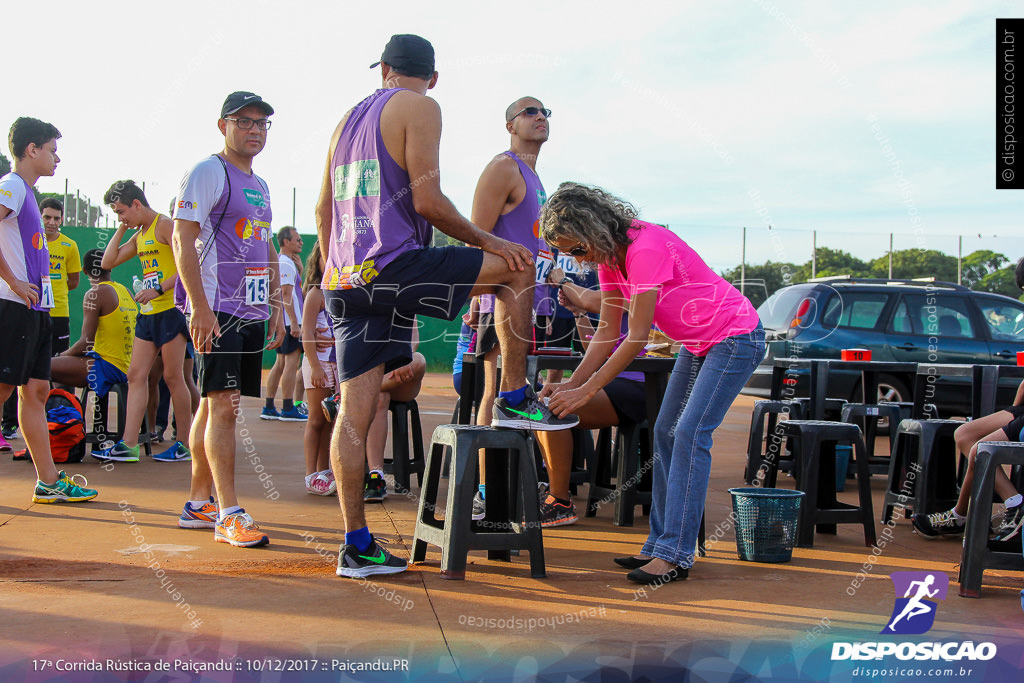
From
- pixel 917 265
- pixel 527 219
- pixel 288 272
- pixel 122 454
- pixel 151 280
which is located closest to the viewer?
pixel 527 219

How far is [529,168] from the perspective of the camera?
4.66 m

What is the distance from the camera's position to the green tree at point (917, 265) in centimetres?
1994

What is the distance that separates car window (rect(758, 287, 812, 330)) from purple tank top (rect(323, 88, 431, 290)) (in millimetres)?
7588

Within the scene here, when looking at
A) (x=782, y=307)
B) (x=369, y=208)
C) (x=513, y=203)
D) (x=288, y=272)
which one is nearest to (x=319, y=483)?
(x=513, y=203)

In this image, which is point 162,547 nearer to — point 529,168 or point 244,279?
point 244,279

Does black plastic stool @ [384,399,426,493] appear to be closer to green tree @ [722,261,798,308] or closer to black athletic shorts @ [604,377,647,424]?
black athletic shorts @ [604,377,647,424]

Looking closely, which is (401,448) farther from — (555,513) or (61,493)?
(61,493)

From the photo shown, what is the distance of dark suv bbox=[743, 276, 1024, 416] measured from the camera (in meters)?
9.83

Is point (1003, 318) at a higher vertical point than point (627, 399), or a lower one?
higher

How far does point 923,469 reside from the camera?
15.0ft

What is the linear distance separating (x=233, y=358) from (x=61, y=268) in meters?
3.65

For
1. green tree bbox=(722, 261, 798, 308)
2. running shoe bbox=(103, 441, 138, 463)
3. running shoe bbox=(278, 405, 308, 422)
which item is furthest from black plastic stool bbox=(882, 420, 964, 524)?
green tree bbox=(722, 261, 798, 308)

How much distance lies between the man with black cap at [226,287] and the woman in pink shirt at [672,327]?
1604 millimetres

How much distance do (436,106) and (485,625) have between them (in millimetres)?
2003
